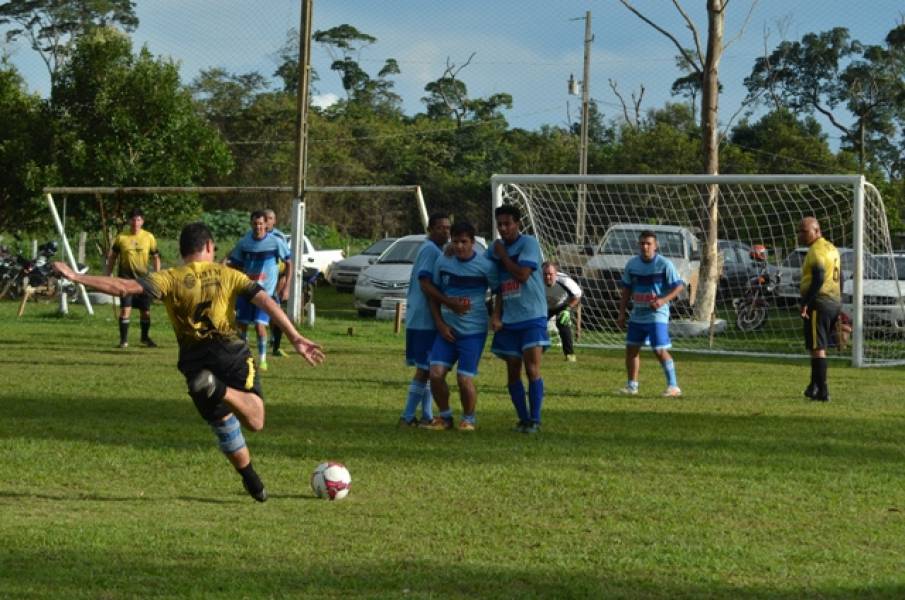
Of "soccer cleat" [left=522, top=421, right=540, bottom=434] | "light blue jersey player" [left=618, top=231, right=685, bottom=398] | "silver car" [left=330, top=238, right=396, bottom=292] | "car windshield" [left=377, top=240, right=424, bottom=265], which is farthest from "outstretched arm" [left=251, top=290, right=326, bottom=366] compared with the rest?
"silver car" [left=330, top=238, right=396, bottom=292]

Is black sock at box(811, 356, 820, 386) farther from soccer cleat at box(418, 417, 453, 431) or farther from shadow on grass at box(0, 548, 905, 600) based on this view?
shadow on grass at box(0, 548, 905, 600)

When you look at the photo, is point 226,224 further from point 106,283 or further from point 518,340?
point 106,283

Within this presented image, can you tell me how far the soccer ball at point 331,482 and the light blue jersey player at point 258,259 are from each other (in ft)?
26.6

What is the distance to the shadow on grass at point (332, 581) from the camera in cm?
636

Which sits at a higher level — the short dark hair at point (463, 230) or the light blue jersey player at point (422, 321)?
the short dark hair at point (463, 230)

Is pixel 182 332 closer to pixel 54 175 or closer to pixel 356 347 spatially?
pixel 356 347

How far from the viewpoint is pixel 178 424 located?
39.4 ft

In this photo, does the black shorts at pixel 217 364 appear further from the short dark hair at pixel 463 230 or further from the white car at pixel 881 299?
the white car at pixel 881 299

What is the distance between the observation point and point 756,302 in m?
25.6

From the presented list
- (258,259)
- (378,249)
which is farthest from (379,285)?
(258,259)

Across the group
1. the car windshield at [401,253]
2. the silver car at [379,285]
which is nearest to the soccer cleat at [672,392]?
the silver car at [379,285]

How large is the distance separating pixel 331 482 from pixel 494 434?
3.39 metres

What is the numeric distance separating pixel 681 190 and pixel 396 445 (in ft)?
51.9

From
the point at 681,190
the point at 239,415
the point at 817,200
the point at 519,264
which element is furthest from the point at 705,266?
the point at 239,415
